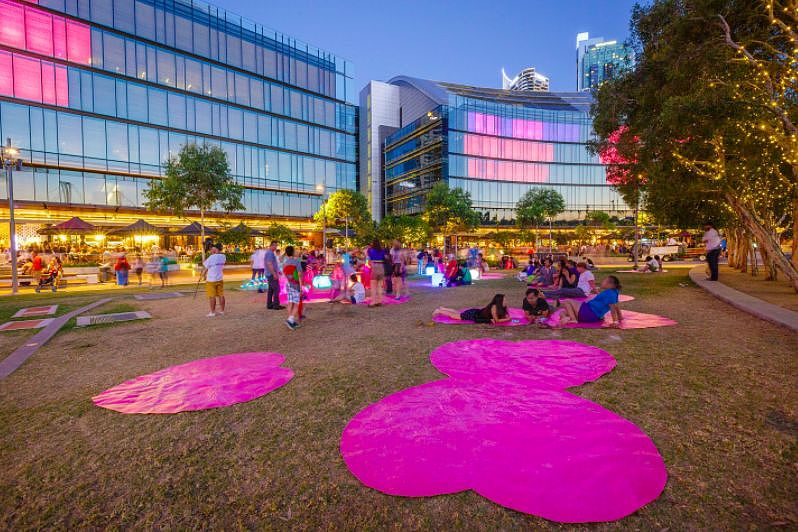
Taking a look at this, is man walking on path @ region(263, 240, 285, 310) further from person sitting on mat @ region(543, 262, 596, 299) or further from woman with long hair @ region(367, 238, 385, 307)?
person sitting on mat @ region(543, 262, 596, 299)

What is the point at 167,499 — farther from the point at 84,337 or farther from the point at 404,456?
the point at 84,337

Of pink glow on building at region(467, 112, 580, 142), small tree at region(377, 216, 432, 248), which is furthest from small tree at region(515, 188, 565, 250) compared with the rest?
pink glow on building at region(467, 112, 580, 142)

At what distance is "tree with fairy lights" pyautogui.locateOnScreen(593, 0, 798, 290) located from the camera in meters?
8.91

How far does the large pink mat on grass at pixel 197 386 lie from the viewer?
4.19 meters

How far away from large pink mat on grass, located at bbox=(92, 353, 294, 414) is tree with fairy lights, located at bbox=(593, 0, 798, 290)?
1131 centimetres

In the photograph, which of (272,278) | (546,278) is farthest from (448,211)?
(272,278)

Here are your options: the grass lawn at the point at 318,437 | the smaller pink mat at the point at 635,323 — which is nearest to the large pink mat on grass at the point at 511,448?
the grass lawn at the point at 318,437

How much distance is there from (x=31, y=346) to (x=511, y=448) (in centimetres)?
852

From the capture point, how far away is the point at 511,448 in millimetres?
3109

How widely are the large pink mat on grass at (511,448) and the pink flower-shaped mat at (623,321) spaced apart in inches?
123

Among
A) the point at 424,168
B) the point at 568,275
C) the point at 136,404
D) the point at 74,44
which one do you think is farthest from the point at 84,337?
the point at 424,168

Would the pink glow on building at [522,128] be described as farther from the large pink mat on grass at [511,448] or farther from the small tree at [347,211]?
the large pink mat on grass at [511,448]

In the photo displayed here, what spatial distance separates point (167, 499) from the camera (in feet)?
8.48

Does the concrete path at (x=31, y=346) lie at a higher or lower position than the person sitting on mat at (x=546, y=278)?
lower
